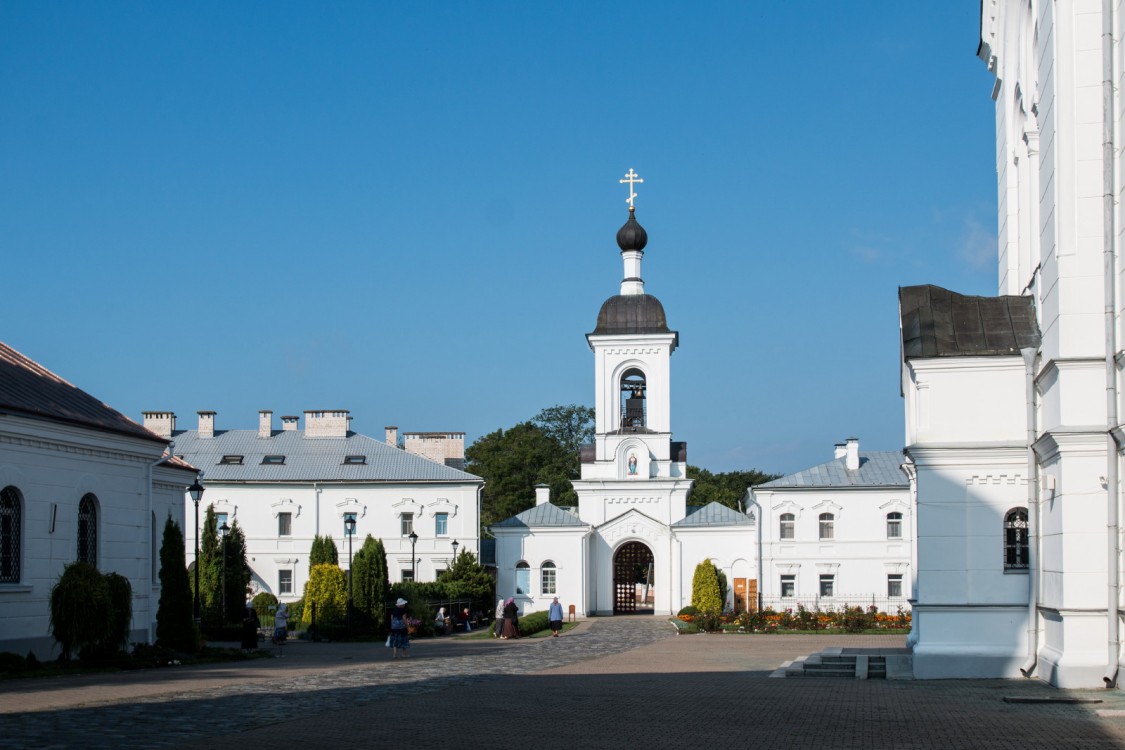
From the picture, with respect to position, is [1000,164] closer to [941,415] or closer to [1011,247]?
[1011,247]

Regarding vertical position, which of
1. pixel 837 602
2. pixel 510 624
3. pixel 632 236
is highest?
pixel 632 236

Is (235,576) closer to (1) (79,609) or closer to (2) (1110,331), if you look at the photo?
(1) (79,609)

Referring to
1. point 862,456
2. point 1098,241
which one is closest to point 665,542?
point 862,456

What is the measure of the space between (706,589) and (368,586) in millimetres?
15005

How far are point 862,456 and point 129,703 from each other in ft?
127

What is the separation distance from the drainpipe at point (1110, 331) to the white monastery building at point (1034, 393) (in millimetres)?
23

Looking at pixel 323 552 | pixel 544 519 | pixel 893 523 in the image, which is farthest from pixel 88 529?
pixel 893 523

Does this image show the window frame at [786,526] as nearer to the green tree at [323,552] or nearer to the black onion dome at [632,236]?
the black onion dome at [632,236]

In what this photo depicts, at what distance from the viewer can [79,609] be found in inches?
849

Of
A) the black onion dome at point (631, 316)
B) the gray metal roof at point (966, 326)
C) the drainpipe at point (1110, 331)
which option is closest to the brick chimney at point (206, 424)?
the black onion dome at point (631, 316)

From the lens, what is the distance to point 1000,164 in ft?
80.1

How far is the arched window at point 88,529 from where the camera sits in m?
24.4

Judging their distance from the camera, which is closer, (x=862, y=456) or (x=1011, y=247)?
(x=1011, y=247)

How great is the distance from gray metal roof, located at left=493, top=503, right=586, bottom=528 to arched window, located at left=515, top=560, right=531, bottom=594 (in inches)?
61.7
